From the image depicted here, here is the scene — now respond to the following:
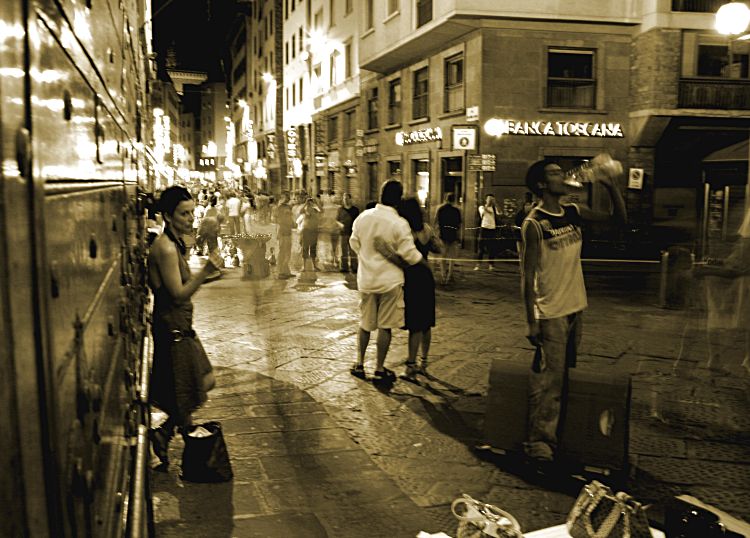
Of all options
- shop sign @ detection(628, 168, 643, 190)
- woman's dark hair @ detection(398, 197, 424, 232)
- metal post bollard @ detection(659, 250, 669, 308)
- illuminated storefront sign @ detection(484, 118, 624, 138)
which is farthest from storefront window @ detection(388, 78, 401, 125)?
woman's dark hair @ detection(398, 197, 424, 232)

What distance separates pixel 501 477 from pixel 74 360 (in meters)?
4.00

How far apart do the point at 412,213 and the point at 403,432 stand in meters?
2.72

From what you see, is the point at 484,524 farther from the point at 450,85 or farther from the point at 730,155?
the point at 450,85

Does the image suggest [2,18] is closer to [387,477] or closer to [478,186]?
[387,477]

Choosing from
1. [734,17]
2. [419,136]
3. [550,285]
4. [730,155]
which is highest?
[734,17]

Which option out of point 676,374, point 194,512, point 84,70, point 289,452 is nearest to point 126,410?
point 84,70

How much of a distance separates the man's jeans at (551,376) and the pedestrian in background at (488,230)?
13.8 m

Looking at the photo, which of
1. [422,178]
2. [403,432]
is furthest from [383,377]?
[422,178]

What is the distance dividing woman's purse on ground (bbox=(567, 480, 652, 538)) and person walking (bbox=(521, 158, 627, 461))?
1683 mm

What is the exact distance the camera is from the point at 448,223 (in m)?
14.7

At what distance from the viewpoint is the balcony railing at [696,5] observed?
20.4 meters

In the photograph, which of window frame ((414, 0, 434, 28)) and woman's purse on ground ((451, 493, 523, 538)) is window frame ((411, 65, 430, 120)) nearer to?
window frame ((414, 0, 434, 28))

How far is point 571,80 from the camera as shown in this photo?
21.1m

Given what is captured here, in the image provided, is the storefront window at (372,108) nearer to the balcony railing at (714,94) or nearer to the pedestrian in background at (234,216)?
the pedestrian in background at (234,216)
